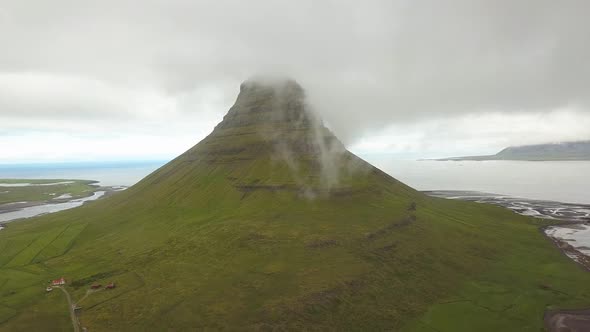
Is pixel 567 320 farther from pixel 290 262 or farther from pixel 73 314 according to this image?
pixel 73 314

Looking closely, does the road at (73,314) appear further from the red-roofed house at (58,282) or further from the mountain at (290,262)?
the red-roofed house at (58,282)

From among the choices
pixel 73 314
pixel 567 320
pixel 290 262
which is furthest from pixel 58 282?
pixel 567 320

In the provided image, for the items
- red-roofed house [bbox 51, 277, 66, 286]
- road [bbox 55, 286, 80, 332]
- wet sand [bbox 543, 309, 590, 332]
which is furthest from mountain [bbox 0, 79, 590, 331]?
wet sand [bbox 543, 309, 590, 332]

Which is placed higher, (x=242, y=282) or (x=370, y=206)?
(x=370, y=206)

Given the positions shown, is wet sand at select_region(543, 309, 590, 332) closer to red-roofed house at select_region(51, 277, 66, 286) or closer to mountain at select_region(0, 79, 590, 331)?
mountain at select_region(0, 79, 590, 331)

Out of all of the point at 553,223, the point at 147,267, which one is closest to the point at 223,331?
the point at 147,267

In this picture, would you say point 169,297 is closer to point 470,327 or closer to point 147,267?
point 147,267

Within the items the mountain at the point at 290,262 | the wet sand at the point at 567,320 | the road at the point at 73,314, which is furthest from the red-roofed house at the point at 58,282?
the wet sand at the point at 567,320

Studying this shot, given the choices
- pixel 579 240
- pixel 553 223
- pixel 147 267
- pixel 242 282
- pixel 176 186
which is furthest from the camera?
pixel 176 186
